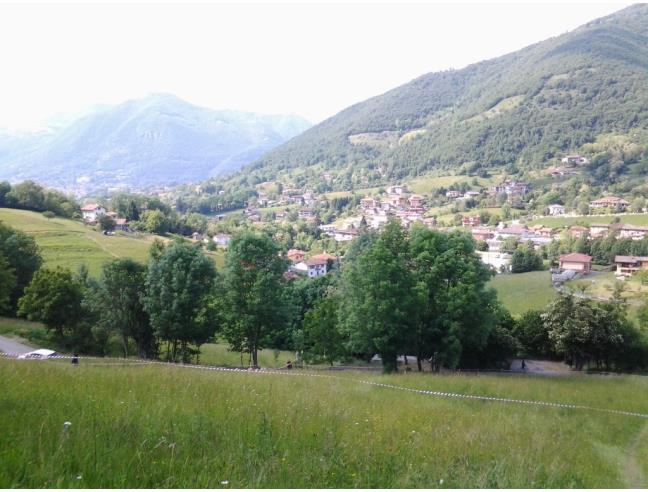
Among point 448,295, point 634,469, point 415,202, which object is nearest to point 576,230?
point 415,202

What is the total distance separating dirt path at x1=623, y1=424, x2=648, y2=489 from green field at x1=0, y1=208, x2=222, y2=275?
173 feet

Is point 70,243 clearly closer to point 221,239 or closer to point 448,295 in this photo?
point 221,239

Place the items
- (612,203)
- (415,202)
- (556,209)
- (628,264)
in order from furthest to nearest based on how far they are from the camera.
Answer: (415,202) < (556,209) < (612,203) < (628,264)

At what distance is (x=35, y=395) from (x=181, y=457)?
240 cm

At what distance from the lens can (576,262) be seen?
87375mm

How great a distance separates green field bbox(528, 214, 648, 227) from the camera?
11725 centimetres

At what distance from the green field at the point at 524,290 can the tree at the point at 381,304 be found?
38.6 metres

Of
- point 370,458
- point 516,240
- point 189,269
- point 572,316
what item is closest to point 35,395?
point 370,458

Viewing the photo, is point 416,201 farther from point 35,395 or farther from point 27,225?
point 35,395

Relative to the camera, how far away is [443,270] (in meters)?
22.8

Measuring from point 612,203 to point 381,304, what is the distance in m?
143

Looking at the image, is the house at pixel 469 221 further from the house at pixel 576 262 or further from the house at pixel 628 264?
the house at pixel 628 264

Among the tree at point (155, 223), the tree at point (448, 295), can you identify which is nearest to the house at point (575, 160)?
the tree at point (155, 223)

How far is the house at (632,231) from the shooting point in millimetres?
104150
